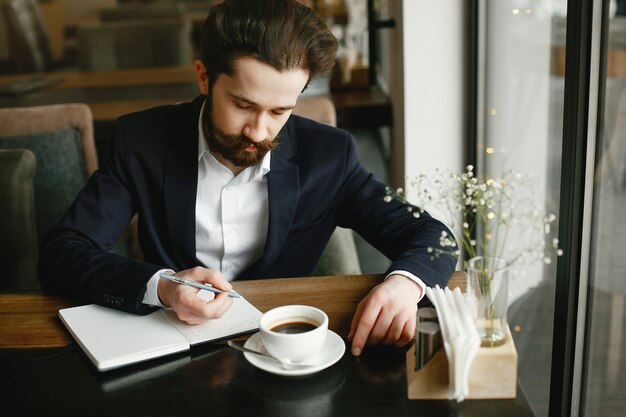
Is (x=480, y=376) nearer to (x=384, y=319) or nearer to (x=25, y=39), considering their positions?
(x=384, y=319)

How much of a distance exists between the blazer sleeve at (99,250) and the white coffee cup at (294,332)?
0.29m

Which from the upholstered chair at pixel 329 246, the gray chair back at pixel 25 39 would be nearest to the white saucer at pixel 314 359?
the upholstered chair at pixel 329 246

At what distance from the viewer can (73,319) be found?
1.26 meters

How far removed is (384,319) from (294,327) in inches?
6.2

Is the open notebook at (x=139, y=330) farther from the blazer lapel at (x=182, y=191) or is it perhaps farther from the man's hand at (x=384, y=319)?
the blazer lapel at (x=182, y=191)

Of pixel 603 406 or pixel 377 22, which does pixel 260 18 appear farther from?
pixel 377 22

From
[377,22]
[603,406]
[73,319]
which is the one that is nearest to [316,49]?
[73,319]

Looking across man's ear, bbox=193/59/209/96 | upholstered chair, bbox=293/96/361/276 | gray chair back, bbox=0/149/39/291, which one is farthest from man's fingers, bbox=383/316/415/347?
gray chair back, bbox=0/149/39/291

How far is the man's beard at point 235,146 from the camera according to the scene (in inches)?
58.3

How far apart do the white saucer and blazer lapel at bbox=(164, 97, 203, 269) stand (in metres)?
0.50

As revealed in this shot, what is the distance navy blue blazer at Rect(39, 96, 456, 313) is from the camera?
156 cm

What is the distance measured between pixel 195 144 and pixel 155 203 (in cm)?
16

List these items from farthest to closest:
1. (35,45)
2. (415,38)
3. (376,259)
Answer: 1. (35,45)
2. (376,259)
3. (415,38)

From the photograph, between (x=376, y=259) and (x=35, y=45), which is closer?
(x=376, y=259)
